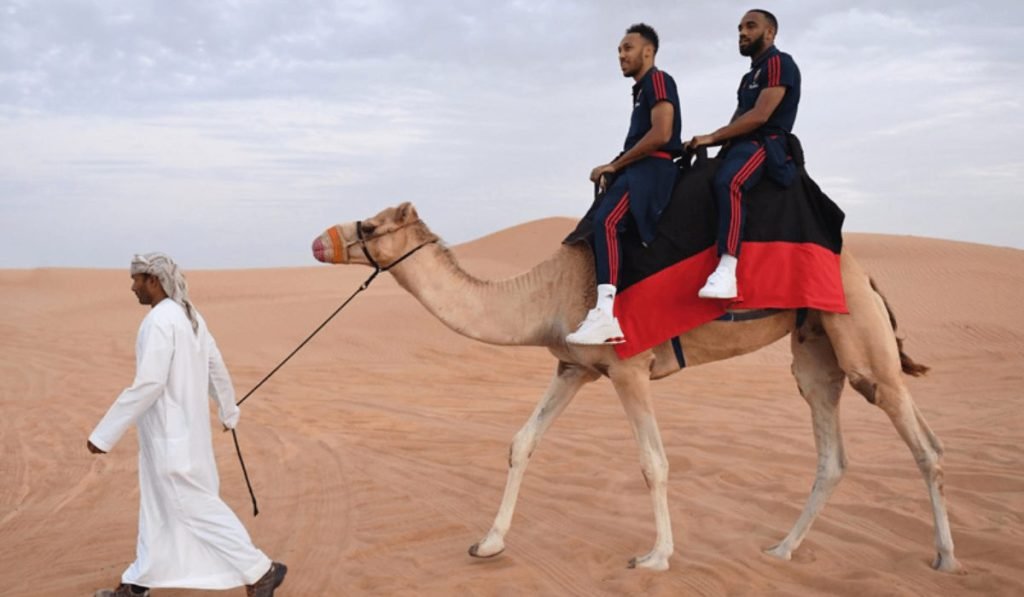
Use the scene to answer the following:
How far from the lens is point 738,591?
5840mm

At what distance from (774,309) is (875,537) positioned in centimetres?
204

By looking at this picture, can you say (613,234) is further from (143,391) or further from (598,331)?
(143,391)

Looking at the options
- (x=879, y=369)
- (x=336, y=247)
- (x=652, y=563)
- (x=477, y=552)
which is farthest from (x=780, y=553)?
(x=336, y=247)

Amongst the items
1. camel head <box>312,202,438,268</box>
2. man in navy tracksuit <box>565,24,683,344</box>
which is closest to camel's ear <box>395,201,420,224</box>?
camel head <box>312,202,438,268</box>

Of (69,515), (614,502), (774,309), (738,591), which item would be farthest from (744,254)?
(69,515)

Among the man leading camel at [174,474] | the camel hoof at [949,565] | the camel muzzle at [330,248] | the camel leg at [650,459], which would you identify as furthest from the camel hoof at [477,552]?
the camel hoof at [949,565]

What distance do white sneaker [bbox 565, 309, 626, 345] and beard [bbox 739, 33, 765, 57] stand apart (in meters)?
2.07

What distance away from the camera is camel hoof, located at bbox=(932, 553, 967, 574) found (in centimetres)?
604

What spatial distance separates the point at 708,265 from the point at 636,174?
2.43 ft

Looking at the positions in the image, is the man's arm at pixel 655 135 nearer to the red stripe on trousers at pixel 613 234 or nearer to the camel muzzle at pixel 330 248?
the red stripe on trousers at pixel 613 234

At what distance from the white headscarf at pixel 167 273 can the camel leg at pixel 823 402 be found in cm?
408

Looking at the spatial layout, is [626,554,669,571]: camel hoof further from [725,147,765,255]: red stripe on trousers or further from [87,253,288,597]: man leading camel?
[87,253,288,597]: man leading camel

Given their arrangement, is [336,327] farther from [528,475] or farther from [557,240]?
[557,240]

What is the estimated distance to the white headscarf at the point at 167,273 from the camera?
5.54 meters
